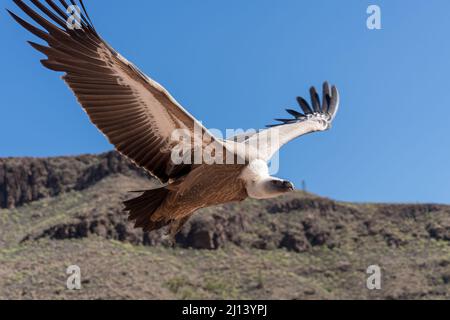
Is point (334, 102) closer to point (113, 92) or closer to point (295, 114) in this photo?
point (295, 114)

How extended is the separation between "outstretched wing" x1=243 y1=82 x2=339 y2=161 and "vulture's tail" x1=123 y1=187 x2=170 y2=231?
1.27m

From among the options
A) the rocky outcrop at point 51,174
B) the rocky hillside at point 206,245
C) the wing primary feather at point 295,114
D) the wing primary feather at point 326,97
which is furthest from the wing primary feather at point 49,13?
the rocky outcrop at point 51,174

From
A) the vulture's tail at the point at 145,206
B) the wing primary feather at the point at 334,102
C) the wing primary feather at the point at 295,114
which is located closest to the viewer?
the vulture's tail at the point at 145,206

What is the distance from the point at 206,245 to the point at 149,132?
5945 cm

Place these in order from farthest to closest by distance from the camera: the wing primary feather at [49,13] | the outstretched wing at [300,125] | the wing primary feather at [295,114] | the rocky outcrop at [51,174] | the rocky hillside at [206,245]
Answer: the rocky outcrop at [51,174] < the rocky hillside at [206,245] < the wing primary feather at [295,114] < the outstretched wing at [300,125] < the wing primary feather at [49,13]

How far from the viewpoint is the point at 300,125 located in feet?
42.4

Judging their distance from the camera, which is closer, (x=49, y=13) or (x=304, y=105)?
(x=49, y=13)

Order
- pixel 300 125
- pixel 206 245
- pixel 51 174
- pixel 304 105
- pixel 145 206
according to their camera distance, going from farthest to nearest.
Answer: pixel 51 174, pixel 206 245, pixel 304 105, pixel 300 125, pixel 145 206

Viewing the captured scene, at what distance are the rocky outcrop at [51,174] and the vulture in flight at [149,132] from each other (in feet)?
221

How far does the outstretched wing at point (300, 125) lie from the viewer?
416 inches

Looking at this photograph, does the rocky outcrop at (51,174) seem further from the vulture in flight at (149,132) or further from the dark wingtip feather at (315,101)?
the vulture in flight at (149,132)

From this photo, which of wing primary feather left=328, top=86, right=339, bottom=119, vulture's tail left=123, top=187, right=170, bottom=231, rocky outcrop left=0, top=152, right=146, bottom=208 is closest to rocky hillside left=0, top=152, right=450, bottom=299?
rocky outcrop left=0, top=152, right=146, bottom=208

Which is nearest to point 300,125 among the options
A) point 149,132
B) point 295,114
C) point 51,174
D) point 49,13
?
point 295,114
